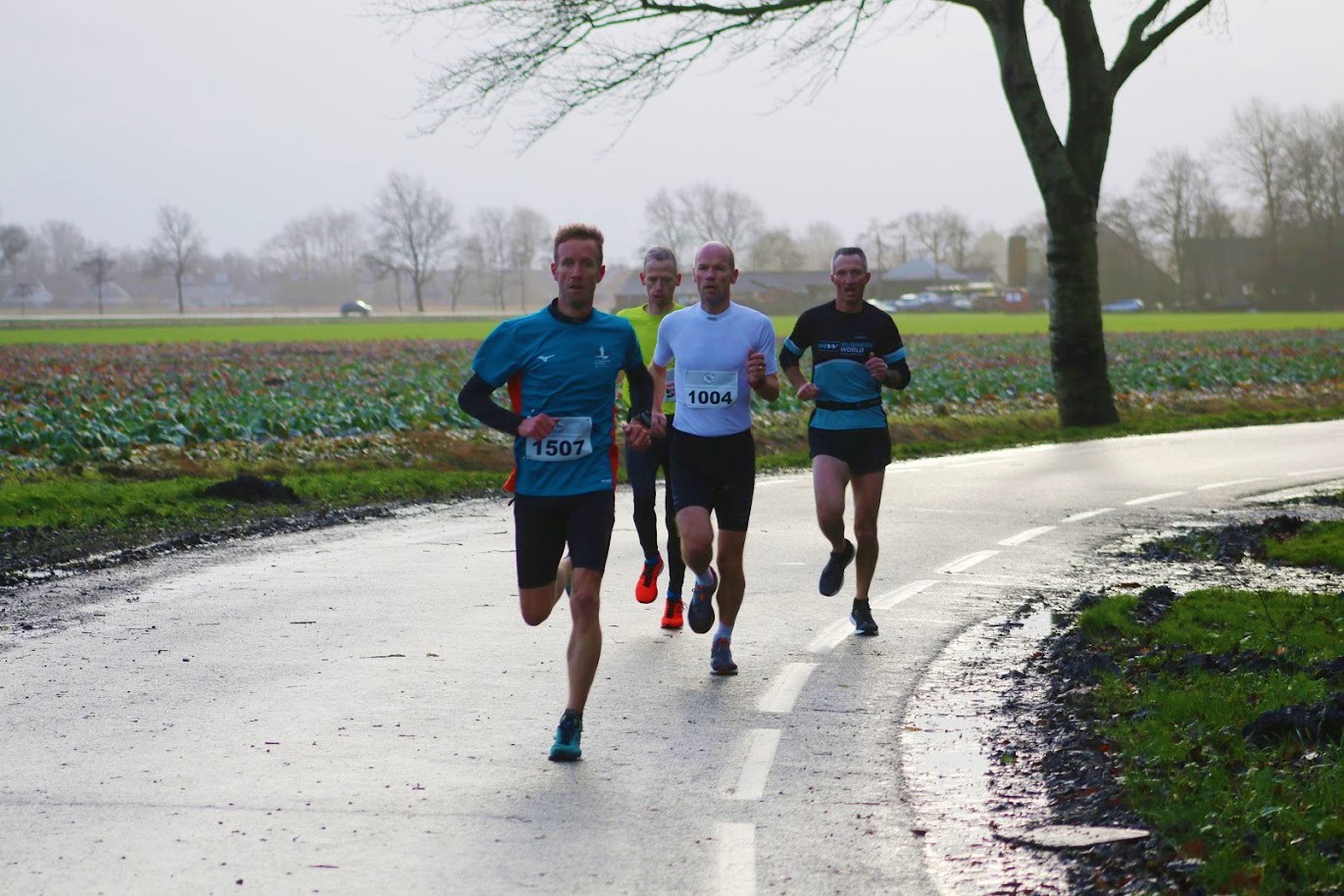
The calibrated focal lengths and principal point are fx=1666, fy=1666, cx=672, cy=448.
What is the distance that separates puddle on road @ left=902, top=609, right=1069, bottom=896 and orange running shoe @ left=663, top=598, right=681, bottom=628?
1.51m

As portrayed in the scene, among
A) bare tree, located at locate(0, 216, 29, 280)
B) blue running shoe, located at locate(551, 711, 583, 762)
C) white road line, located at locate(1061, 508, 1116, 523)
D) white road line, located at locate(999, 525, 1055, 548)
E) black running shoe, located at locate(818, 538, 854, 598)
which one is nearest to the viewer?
blue running shoe, located at locate(551, 711, 583, 762)

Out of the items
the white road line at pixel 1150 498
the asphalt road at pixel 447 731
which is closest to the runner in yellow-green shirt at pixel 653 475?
the asphalt road at pixel 447 731

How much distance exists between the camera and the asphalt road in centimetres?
491

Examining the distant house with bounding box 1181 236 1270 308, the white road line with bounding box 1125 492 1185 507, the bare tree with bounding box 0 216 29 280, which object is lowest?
the white road line with bounding box 1125 492 1185 507

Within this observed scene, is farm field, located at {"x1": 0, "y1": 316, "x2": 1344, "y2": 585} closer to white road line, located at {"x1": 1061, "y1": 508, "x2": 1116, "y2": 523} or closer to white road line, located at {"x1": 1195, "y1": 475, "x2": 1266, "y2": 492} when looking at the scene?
white road line, located at {"x1": 1195, "y1": 475, "x2": 1266, "y2": 492}

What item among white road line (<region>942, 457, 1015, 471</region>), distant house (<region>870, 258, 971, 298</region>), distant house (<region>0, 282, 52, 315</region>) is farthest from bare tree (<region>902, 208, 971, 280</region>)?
white road line (<region>942, 457, 1015, 471</region>)

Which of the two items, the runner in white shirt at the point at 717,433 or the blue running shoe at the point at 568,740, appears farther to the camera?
the runner in white shirt at the point at 717,433

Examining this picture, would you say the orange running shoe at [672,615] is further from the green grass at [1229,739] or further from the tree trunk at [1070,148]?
the tree trunk at [1070,148]

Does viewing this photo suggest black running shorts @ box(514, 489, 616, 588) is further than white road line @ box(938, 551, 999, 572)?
No

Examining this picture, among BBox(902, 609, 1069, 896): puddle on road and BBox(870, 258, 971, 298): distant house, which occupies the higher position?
BBox(870, 258, 971, 298): distant house

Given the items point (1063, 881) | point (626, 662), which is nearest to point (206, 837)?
point (1063, 881)

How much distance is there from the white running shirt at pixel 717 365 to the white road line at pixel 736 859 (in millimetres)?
2848

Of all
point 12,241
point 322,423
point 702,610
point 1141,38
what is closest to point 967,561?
point 702,610

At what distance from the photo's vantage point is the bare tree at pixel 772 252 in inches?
6491
